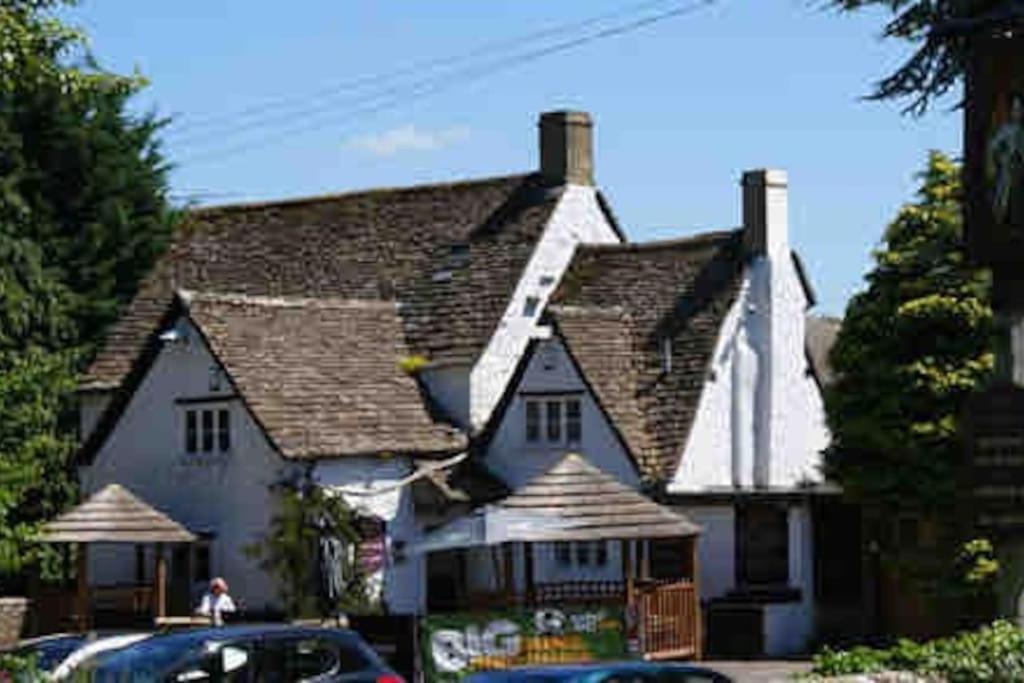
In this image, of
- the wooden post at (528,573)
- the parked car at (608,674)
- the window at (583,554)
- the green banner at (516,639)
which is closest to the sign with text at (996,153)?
the parked car at (608,674)

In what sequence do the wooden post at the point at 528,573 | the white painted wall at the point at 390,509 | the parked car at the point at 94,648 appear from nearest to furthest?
the parked car at the point at 94,648 < the wooden post at the point at 528,573 < the white painted wall at the point at 390,509

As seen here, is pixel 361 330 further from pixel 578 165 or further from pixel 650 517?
pixel 650 517

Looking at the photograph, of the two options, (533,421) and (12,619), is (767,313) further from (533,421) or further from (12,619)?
(12,619)

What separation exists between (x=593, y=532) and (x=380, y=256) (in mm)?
15838

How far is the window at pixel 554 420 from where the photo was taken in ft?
155

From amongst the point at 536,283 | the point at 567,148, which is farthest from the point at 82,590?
the point at 567,148

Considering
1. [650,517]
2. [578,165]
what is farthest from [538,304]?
[650,517]

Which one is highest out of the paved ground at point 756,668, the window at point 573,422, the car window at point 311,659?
the window at point 573,422

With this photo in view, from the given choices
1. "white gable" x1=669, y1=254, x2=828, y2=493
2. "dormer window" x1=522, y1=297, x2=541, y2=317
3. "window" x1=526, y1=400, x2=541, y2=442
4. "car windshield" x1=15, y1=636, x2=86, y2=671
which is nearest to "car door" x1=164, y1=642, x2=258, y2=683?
"car windshield" x1=15, y1=636, x2=86, y2=671

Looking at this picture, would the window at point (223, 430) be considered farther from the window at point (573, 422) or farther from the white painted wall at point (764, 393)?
the white painted wall at point (764, 393)

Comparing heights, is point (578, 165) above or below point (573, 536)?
above

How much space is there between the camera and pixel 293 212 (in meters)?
56.0

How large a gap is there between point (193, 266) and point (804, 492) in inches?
615

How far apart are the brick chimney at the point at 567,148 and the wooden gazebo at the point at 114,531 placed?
461 inches
